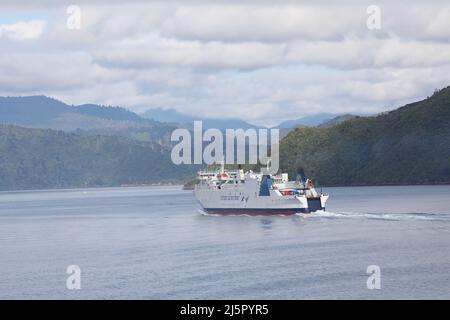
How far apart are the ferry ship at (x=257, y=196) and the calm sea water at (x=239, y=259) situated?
31.7 ft

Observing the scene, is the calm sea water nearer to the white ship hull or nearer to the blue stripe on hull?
the blue stripe on hull

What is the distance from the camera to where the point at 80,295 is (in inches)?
2490

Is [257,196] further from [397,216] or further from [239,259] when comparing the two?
[239,259]

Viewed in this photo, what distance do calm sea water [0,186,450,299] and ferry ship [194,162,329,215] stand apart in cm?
967

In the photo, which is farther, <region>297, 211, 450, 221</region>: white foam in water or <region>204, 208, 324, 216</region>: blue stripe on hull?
<region>204, 208, 324, 216</region>: blue stripe on hull

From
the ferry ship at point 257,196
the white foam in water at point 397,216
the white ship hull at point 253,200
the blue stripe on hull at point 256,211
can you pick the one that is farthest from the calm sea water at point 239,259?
the ferry ship at point 257,196

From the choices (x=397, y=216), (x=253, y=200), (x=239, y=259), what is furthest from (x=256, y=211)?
(x=239, y=259)

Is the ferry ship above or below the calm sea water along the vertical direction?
above

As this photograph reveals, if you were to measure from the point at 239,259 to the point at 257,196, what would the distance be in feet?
199

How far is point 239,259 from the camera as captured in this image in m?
80.6

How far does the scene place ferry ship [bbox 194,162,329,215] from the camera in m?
138

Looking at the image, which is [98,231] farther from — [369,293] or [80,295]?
[369,293]

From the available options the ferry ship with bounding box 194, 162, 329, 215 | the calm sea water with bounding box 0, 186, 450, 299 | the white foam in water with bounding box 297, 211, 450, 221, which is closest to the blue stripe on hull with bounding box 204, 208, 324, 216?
the ferry ship with bounding box 194, 162, 329, 215
